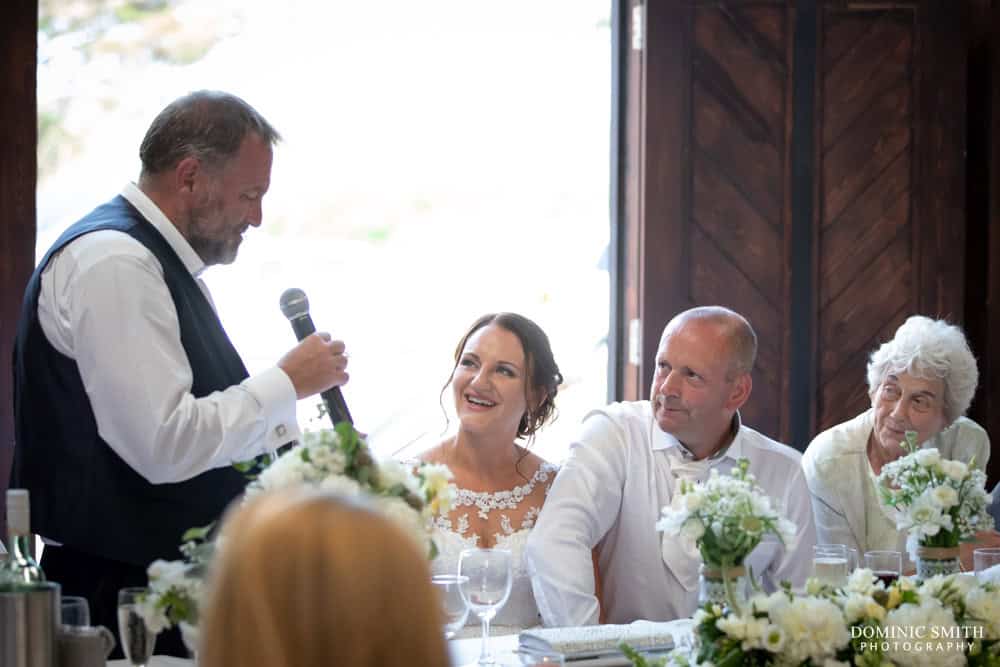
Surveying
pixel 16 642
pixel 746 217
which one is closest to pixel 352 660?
pixel 16 642

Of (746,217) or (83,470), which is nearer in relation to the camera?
(83,470)

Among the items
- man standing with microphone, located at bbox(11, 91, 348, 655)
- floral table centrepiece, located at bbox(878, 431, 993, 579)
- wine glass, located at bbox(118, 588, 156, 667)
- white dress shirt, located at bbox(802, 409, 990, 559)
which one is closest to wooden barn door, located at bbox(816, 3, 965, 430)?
white dress shirt, located at bbox(802, 409, 990, 559)

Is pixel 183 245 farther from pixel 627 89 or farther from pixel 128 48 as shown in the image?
pixel 128 48

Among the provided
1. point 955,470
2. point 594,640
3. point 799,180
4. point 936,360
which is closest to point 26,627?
point 594,640

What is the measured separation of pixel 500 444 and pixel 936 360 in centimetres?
131

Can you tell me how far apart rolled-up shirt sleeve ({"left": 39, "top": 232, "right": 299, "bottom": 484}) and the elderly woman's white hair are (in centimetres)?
197

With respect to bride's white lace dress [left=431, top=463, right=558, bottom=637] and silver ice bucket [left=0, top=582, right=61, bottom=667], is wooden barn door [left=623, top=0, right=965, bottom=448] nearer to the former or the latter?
bride's white lace dress [left=431, top=463, right=558, bottom=637]

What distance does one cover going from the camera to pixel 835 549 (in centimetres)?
256

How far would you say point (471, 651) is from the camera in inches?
97.8

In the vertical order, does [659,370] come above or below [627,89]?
below

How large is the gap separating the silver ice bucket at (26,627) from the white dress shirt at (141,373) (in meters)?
0.59

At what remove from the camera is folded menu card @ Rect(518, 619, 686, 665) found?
2.32m

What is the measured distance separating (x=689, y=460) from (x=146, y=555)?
149cm

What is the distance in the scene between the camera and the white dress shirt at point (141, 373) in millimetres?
2432
